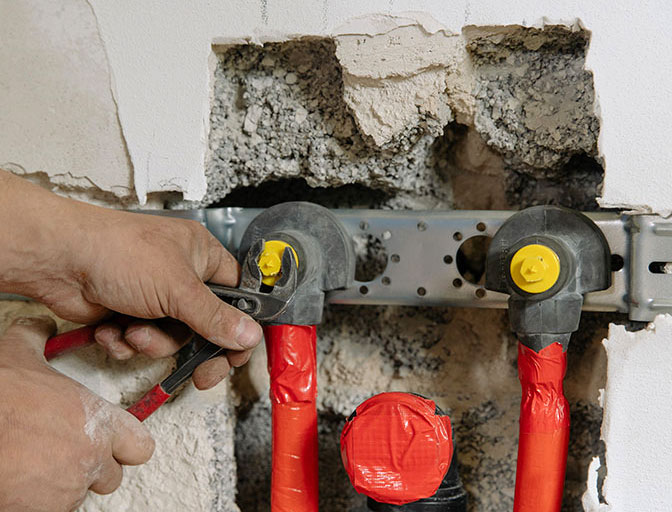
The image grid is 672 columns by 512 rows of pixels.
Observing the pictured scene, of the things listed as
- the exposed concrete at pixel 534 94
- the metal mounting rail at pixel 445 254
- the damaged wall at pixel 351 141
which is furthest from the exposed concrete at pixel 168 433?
the exposed concrete at pixel 534 94

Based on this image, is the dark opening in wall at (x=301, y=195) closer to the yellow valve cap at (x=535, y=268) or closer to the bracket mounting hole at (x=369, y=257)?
the bracket mounting hole at (x=369, y=257)

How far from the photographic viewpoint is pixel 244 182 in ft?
2.62

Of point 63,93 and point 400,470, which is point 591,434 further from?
point 63,93

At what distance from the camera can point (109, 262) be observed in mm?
664

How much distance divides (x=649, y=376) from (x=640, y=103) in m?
0.29

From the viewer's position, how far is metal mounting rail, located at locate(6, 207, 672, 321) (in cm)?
64

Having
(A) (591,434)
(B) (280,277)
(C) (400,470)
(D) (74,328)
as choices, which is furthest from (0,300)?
(A) (591,434)

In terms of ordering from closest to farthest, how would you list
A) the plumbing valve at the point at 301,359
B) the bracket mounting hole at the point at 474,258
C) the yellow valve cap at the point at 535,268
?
1. the yellow valve cap at the point at 535,268
2. the plumbing valve at the point at 301,359
3. the bracket mounting hole at the point at 474,258

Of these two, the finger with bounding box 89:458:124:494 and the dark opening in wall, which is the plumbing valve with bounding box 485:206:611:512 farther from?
the finger with bounding box 89:458:124:494

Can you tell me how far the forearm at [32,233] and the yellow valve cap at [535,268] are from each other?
1.51ft

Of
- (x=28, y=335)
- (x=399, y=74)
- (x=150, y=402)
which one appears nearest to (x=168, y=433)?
(x=150, y=402)

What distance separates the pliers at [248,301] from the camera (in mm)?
667

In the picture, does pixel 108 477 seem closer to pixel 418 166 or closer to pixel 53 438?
pixel 53 438

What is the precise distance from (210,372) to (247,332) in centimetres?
10
